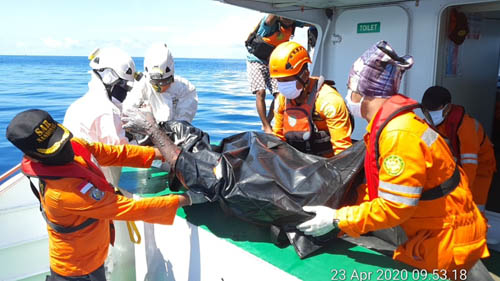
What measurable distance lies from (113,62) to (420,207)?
228 centimetres

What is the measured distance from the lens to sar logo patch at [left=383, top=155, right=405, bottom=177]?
1.44 m

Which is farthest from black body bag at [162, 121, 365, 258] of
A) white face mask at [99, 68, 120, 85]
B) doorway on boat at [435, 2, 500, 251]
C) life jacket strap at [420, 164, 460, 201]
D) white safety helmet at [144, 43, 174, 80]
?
doorway on boat at [435, 2, 500, 251]

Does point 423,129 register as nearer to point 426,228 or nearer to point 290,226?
point 426,228

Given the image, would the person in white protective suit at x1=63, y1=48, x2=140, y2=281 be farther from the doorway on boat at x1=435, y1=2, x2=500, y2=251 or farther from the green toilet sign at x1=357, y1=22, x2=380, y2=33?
the doorway on boat at x1=435, y1=2, x2=500, y2=251

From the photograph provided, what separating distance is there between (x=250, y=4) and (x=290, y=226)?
2.59 metres

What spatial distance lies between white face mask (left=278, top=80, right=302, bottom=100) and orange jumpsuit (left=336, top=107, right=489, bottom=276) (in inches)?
42.8

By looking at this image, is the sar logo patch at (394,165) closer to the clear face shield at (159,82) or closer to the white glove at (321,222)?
the white glove at (321,222)

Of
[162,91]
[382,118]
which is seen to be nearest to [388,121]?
[382,118]

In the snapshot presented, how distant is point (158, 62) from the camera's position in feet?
10.2

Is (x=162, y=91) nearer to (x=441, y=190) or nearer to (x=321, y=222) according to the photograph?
(x=321, y=222)

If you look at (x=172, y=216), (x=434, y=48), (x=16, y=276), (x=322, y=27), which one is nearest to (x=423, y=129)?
(x=172, y=216)

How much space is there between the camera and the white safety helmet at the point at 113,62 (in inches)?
111

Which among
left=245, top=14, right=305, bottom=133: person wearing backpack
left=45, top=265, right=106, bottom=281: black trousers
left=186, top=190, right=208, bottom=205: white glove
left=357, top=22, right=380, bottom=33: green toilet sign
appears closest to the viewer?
left=45, top=265, right=106, bottom=281: black trousers

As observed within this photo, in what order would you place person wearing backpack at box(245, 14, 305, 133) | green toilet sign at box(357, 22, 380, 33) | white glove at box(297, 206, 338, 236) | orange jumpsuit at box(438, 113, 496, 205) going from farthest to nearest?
person wearing backpack at box(245, 14, 305, 133) < green toilet sign at box(357, 22, 380, 33) < orange jumpsuit at box(438, 113, 496, 205) < white glove at box(297, 206, 338, 236)
